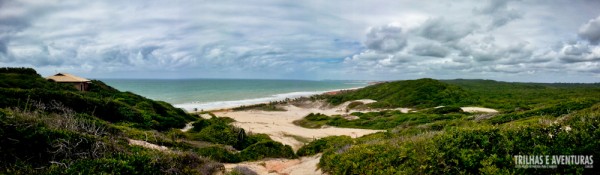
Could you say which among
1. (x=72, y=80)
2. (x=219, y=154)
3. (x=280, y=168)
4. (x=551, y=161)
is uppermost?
(x=72, y=80)

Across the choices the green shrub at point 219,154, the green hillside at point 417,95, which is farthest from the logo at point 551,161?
the green hillside at point 417,95

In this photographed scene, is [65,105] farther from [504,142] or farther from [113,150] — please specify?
[504,142]

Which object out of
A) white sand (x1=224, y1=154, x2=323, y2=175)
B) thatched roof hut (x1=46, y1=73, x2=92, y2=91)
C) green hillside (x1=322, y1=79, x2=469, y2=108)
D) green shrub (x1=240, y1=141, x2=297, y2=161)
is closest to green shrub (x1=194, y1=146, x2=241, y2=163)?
green shrub (x1=240, y1=141, x2=297, y2=161)

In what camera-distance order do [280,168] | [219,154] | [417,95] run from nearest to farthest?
[280,168] < [219,154] < [417,95]

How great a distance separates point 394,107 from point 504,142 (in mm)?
44366

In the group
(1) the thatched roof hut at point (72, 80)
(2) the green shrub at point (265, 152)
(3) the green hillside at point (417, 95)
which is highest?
(1) the thatched roof hut at point (72, 80)

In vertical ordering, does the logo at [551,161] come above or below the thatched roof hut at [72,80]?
below

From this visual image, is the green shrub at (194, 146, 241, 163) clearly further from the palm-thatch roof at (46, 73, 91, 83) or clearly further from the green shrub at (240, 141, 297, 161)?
the palm-thatch roof at (46, 73, 91, 83)

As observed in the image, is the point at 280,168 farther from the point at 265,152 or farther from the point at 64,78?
the point at 64,78

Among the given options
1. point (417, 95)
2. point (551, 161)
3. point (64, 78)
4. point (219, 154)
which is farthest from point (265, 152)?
point (417, 95)

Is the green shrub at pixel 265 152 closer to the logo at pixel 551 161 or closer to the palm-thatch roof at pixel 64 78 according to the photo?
the logo at pixel 551 161

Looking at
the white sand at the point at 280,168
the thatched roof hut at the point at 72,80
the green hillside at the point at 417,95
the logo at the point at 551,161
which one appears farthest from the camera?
the green hillside at the point at 417,95

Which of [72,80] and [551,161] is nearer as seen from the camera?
[551,161]

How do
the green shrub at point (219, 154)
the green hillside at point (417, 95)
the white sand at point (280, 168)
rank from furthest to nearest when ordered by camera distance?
the green hillside at point (417, 95) → the green shrub at point (219, 154) → the white sand at point (280, 168)
